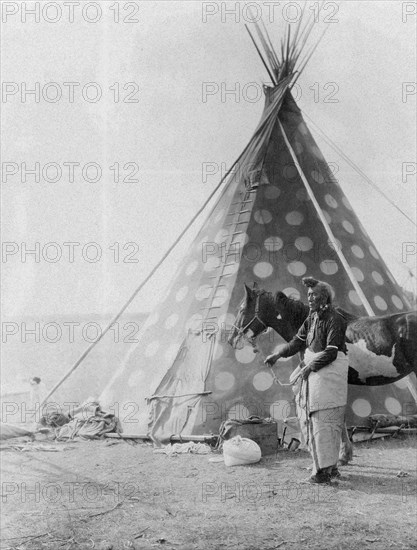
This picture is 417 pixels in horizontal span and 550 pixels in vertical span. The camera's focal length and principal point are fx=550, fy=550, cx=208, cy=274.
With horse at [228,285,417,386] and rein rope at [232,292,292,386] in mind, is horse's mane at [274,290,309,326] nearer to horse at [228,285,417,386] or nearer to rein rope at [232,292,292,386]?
horse at [228,285,417,386]

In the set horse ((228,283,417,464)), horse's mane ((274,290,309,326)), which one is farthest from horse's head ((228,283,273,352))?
horse's mane ((274,290,309,326))

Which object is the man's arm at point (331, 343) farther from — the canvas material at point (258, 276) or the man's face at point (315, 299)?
the canvas material at point (258, 276)

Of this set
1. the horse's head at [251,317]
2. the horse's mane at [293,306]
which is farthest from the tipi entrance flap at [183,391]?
the horse's mane at [293,306]

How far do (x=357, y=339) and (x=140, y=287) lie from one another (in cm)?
192

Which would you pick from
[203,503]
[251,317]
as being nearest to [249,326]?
[251,317]

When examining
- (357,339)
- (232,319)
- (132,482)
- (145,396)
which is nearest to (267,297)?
(232,319)

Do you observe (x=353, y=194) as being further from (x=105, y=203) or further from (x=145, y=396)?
(x=145, y=396)

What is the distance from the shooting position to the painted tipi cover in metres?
4.59

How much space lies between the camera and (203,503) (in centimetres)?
353

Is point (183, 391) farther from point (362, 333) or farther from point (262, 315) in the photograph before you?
point (362, 333)

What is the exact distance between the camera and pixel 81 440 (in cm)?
488

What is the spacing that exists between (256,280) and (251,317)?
0.41 meters

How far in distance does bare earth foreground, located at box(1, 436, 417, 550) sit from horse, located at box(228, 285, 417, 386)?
1.97 ft

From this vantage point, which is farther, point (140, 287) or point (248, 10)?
point (140, 287)
